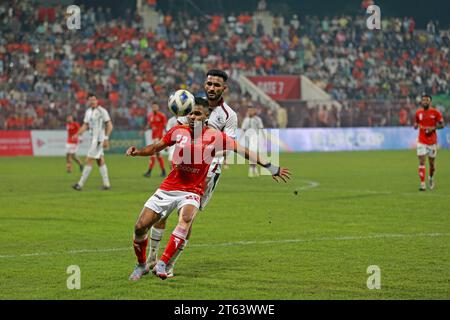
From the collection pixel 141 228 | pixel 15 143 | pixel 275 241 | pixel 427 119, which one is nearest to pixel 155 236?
pixel 141 228

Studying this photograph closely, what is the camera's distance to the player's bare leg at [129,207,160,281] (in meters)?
9.95

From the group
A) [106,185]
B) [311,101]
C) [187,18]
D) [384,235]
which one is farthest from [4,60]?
[384,235]

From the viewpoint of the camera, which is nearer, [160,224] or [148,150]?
[148,150]

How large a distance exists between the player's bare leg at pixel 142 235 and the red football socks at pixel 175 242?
0.93ft

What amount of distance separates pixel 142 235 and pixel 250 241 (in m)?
3.51

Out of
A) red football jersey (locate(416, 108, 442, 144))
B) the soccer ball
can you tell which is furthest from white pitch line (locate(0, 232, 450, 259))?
red football jersey (locate(416, 108, 442, 144))

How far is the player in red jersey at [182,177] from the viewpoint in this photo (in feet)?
32.7

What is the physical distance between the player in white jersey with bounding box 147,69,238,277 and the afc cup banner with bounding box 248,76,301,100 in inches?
1607

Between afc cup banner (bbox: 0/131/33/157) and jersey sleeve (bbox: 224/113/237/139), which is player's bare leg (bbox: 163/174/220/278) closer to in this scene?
jersey sleeve (bbox: 224/113/237/139)

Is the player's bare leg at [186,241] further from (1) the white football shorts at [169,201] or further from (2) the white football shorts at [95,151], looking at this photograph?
(2) the white football shorts at [95,151]

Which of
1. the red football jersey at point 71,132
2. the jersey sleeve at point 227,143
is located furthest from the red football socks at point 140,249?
the red football jersey at point 71,132

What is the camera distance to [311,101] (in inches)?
1950

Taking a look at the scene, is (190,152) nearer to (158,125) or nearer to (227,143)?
(227,143)

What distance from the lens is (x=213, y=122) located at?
1121 cm
